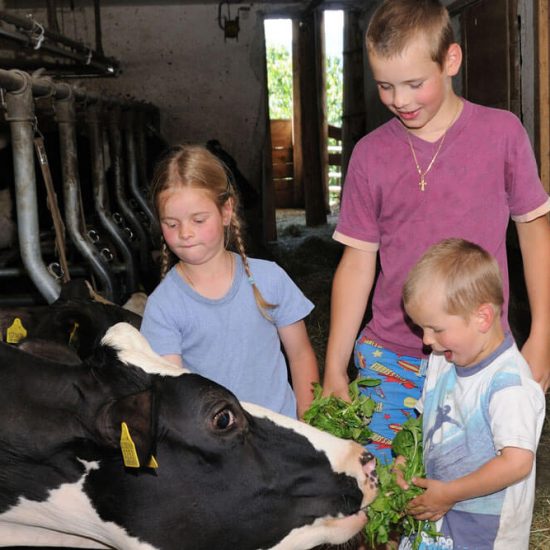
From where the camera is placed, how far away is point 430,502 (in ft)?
6.31

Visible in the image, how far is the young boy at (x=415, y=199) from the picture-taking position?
2.17 meters

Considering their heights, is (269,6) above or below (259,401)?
above

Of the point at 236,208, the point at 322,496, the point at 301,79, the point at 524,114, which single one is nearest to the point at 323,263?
the point at 524,114

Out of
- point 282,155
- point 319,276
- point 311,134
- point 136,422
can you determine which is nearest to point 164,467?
point 136,422

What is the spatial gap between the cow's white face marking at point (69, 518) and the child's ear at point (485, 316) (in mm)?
908

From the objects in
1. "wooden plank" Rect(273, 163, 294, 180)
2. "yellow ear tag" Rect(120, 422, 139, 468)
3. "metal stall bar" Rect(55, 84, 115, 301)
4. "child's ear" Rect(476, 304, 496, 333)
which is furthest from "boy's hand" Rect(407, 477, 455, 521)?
"wooden plank" Rect(273, 163, 294, 180)

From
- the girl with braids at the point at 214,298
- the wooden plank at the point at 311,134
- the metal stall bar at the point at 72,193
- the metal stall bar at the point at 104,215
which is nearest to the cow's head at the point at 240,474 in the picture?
the girl with braids at the point at 214,298

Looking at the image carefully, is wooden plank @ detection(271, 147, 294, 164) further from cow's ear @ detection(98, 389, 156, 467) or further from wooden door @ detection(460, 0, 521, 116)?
cow's ear @ detection(98, 389, 156, 467)

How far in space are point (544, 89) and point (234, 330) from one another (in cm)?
388

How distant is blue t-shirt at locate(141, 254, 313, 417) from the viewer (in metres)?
2.36

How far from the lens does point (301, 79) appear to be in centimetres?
1155

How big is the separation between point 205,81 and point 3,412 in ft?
29.6

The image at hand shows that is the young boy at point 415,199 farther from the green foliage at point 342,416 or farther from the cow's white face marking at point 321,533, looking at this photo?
the cow's white face marking at point 321,533

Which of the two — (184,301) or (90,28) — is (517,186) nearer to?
(184,301)
